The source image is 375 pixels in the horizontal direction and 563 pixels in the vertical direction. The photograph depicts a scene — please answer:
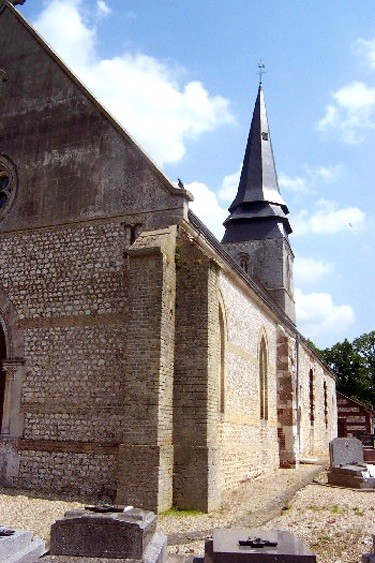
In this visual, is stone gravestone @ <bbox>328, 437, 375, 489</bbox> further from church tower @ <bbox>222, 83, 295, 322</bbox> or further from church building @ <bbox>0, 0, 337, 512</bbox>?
church tower @ <bbox>222, 83, 295, 322</bbox>

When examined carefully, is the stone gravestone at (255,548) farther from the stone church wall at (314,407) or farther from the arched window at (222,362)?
the stone church wall at (314,407)

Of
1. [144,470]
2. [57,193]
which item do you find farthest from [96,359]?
[57,193]

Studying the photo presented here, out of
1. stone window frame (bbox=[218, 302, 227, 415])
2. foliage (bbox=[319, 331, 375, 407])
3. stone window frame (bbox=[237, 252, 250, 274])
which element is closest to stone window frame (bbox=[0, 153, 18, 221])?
stone window frame (bbox=[218, 302, 227, 415])

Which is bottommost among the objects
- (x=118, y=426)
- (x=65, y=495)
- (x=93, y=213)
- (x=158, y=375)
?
(x=65, y=495)

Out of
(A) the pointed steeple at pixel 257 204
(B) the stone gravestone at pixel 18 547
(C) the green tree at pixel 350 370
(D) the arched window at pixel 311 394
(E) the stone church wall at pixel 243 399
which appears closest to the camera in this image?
(B) the stone gravestone at pixel 18 547

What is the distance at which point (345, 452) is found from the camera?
15891mm

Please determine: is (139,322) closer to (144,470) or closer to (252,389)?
(144,470)

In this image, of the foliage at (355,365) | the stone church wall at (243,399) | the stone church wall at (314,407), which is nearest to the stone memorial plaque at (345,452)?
the stone church wall at (243,399)

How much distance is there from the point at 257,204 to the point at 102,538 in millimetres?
28477

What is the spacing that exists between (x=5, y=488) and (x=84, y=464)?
1.95 m

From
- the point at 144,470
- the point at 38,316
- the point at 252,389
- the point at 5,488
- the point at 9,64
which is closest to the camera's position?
the point at 144,470

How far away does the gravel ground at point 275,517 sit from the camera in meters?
7.34

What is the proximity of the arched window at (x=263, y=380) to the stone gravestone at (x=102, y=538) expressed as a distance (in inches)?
504

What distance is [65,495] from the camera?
10.9 meters
